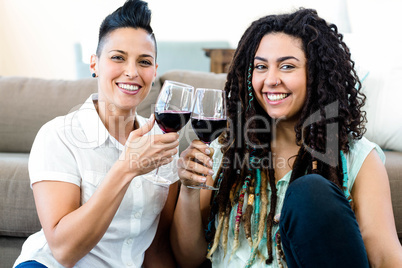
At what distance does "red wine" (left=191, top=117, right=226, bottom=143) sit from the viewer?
3.79 ft

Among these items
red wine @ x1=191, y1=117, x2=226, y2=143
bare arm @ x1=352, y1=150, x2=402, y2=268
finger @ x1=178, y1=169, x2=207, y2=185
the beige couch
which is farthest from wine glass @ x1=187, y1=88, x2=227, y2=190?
the beige couch

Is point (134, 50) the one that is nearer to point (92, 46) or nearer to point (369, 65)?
point (369, 65)

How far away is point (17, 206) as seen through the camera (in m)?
1.69

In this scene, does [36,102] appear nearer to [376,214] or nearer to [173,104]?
[173,104]

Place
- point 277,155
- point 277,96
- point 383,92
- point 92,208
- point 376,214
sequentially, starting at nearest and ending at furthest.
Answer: point 92,208 → point 376,214 → point 277,96 → point 277,155 → point 383,92

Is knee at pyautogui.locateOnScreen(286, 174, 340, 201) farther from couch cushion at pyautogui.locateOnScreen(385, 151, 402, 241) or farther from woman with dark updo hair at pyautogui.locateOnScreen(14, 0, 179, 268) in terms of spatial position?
couch cushion at pyautogui.locateOnScreen(385, 151, 402, 241)

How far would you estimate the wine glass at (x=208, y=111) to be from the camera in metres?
1.15

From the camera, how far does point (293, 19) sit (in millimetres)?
1385

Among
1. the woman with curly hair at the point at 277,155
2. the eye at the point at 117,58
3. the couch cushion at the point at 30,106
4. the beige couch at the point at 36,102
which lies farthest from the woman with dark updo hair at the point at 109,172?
the couch cushion at the point at 30,106

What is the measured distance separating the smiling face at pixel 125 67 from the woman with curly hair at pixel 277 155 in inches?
11.0

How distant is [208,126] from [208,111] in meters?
0.04

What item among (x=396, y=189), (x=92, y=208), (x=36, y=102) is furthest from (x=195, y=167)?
(x=36, y=102)

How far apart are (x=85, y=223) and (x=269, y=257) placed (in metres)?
0.55

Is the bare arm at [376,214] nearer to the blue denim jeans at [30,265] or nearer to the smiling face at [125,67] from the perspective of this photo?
the smiling face at [125,67]
